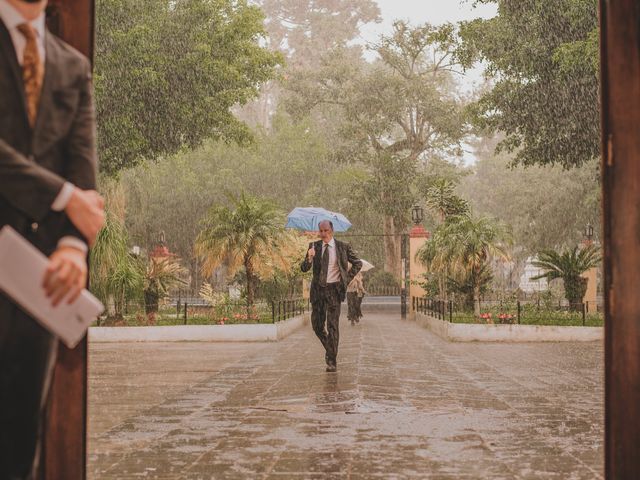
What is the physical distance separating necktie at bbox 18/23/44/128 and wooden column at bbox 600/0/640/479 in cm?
226

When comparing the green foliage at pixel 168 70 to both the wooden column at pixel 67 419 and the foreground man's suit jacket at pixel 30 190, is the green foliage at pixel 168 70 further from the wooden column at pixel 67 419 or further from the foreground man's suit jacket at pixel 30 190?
the foreground man's suit jacket at pixel 30 190

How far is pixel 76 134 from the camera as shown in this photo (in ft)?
9.32

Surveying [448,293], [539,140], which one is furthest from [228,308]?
[539,140]

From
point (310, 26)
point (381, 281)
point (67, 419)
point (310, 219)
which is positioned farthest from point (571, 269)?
point (310, 26)

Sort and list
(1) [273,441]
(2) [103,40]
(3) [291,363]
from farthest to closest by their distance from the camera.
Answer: (2) [103,40], (3) [291,363], (1) [273,441]

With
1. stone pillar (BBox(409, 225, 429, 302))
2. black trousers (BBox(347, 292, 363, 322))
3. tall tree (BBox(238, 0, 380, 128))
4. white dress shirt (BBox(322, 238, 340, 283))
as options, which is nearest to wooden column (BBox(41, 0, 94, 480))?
white dress shirt (BBox(322, 238, 340, 283))

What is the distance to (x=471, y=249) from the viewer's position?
2184 centimetres

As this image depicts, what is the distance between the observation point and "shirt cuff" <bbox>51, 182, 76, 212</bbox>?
2.66 metres

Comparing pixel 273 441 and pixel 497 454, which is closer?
pixel 497 454

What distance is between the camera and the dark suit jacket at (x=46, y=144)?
8.59ft

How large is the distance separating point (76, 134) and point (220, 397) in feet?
22.4

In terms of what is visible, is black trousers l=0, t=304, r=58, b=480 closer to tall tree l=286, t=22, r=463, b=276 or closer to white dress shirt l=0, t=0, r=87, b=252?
white dress shirt l=0, t=0, r=87, b=252

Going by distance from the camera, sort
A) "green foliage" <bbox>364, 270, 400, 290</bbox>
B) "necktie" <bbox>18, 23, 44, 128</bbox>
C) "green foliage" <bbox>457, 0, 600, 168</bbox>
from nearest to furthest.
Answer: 1. "necktie" <bbox>18, 23, 44, 128</bbox>
2. "green foliage" <bbox>457, 0, 600, 168</bbox>
3. "green foliage" <bbox>364, 270, 400, 290</bbox>

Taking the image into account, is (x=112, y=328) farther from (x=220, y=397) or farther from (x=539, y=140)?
(x=539, y=140)
